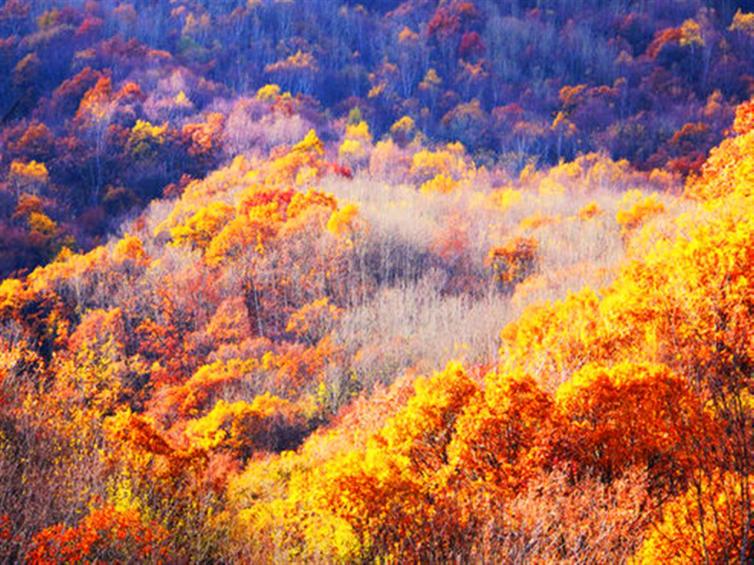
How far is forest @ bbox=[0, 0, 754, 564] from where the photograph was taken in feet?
43.7

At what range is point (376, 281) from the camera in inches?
2077

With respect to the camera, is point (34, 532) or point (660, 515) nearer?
point (34, 532)

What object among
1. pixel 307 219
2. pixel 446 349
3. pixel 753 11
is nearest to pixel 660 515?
pixel 446 349

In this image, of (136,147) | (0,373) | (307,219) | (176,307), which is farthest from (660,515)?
(136,147)

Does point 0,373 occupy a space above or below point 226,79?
above

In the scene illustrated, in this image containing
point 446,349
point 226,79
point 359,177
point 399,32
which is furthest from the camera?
point 399,32

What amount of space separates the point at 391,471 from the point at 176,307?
3573 cm

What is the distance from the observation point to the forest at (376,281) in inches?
524

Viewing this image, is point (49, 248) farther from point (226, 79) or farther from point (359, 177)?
point (226, 79)

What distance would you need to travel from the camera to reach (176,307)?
5000 cm

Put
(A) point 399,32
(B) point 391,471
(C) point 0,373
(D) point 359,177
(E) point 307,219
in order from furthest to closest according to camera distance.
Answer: (A) point 399,32, (D) point 359,177, (E) point 307,219, (C) point 0,373, (B) point 391,471

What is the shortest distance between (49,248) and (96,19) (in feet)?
159

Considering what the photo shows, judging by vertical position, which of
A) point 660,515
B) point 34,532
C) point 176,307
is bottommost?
point 176,307

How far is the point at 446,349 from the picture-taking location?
131ft
